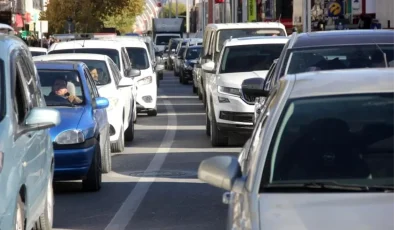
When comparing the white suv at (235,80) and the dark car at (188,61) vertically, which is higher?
the white suv at (235,80)

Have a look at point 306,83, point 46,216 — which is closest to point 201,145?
point 46,216

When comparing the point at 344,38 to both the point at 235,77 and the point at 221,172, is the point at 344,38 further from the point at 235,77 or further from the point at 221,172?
the point at 235,77

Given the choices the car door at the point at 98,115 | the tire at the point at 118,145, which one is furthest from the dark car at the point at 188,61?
the car door at the point at 98,115

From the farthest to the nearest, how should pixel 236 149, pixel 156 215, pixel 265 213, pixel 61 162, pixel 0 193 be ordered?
pixel 236 149
pixel 61 162
pixel 156 215
pixel 0 193
pixel 265 213

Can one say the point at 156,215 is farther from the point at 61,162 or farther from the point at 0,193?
the point at 0,193

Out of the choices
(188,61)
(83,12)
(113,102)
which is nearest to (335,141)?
(113,102)

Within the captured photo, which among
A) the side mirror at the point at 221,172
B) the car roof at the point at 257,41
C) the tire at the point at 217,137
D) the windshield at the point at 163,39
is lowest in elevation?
the windshield at the point at 163,39

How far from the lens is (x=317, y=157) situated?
591 cm

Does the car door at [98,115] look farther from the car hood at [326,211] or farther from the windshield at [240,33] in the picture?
the windshield at [240,33]

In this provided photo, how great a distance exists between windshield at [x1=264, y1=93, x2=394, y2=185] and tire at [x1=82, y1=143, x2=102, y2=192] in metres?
6.57

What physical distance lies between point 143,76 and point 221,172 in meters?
18.9

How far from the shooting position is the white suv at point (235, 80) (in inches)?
706

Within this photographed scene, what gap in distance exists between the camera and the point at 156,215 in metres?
11.0

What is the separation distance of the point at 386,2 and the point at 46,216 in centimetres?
3043
